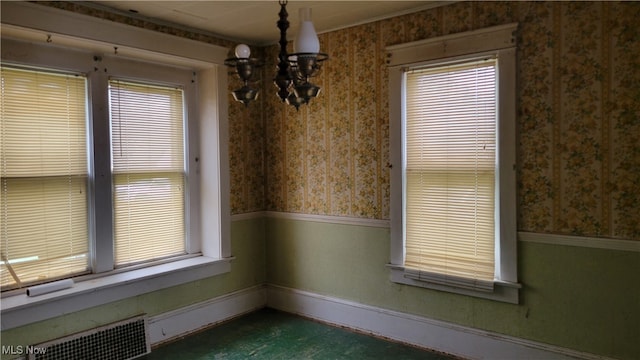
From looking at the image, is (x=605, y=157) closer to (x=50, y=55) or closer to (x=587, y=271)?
(x=587, y=271)

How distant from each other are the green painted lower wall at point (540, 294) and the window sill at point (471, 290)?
0.04m

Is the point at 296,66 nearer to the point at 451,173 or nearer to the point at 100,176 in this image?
the point at 451,173

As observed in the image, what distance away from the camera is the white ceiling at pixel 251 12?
3.13 metres

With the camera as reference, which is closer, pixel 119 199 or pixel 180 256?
pixel 119 199

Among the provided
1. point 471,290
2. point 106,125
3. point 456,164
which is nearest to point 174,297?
point 106,125

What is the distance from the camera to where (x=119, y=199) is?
348 cm

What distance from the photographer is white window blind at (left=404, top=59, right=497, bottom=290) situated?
3.07 m

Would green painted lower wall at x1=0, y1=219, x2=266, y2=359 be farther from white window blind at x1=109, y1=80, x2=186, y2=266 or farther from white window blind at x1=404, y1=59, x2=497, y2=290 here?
white window blind at x1=404, y1=59, x2=497, y2=290

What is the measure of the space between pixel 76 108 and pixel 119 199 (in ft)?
2.48

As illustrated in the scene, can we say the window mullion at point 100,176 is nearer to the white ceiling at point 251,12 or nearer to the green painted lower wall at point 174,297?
the green painted lower wall at point 174,297

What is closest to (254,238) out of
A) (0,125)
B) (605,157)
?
(0,125)

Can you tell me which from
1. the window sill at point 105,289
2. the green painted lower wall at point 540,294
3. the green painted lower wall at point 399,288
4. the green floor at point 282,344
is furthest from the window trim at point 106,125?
the green painted lower wall at point 540,294

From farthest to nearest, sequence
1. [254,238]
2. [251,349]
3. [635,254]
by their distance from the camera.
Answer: [254,238]
[251,349]
[635,254]

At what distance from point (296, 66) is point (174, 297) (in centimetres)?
248
